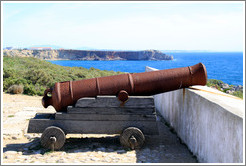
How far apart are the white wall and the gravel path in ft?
0.97

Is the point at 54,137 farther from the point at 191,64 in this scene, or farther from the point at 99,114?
the point at 191,64

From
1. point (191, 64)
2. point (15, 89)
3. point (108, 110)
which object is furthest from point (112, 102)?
point (191, 64)

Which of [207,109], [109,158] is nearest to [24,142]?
[109,158]

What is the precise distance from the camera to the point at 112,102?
4.95m

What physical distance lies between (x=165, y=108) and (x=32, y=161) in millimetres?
4150

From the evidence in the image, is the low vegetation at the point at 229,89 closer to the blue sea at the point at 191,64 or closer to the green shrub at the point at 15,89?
the green shrub at the point at 15,89

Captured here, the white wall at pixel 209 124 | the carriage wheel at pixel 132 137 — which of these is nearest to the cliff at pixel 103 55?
the white wall at pixel 209 124

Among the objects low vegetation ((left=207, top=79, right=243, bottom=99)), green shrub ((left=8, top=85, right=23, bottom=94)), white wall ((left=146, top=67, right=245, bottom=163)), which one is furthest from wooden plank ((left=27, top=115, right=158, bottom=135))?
green shrub ((left=8, top=85, right=23, bottom=94))

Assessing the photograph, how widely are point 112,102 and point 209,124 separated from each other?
1642 millimetres

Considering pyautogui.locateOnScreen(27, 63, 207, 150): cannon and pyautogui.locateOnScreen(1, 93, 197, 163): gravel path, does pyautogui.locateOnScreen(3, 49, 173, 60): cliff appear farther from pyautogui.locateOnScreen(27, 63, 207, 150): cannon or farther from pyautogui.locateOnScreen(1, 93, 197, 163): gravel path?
pyautogui.locateOnScreen(27, 63, 207, 150): cannon

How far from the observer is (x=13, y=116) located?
24.7 feet

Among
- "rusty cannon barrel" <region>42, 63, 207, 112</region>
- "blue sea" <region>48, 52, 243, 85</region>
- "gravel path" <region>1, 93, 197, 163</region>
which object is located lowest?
"blue sea" <region>48, 52, 243, 85</region>

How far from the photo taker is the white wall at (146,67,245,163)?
10.8ft

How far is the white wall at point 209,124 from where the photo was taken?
3.30m
